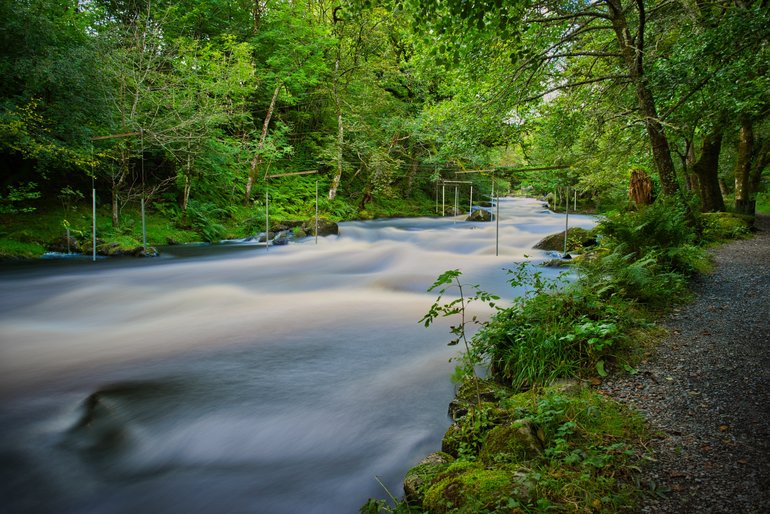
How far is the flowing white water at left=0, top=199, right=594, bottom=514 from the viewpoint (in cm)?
360

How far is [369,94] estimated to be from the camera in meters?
23.3

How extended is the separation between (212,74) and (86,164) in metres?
6.69

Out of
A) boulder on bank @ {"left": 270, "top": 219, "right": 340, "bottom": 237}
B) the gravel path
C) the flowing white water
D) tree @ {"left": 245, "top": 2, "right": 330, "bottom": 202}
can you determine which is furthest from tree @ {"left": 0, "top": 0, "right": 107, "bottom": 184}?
the gravel path

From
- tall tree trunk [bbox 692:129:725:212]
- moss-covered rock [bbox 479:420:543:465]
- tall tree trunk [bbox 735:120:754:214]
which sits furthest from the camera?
tall tree trunk [bbox 735:120:754:214]

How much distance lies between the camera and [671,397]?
11.2 feet

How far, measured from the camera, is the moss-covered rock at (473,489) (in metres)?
2.41

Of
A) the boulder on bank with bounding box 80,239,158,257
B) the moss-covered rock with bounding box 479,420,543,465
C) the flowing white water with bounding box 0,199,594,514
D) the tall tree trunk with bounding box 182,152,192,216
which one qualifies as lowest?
the flowing white water with bounding box 0,199,594,514

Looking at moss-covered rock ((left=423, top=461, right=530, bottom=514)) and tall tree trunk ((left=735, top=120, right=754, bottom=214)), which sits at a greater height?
tall tree trunk ((left=735, top=120, right=754, bottom=214))

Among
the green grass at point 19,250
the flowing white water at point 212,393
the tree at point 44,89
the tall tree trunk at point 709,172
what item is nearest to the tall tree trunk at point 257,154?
the tree at point 44,89

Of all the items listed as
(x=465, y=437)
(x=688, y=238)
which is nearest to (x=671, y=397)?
(x=465, y=437)

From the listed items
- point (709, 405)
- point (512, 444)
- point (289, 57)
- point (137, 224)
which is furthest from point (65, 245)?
point (709, 405)

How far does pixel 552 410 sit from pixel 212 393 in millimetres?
3723

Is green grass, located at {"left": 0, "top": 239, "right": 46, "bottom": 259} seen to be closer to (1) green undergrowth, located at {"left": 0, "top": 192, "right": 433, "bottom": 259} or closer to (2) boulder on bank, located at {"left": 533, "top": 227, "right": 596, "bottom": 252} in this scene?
(1) green undergrowth, located at {"left": 0, "top": 192, "right": 433, "bottom": 259}

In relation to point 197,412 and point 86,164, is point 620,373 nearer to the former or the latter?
point 197,412
